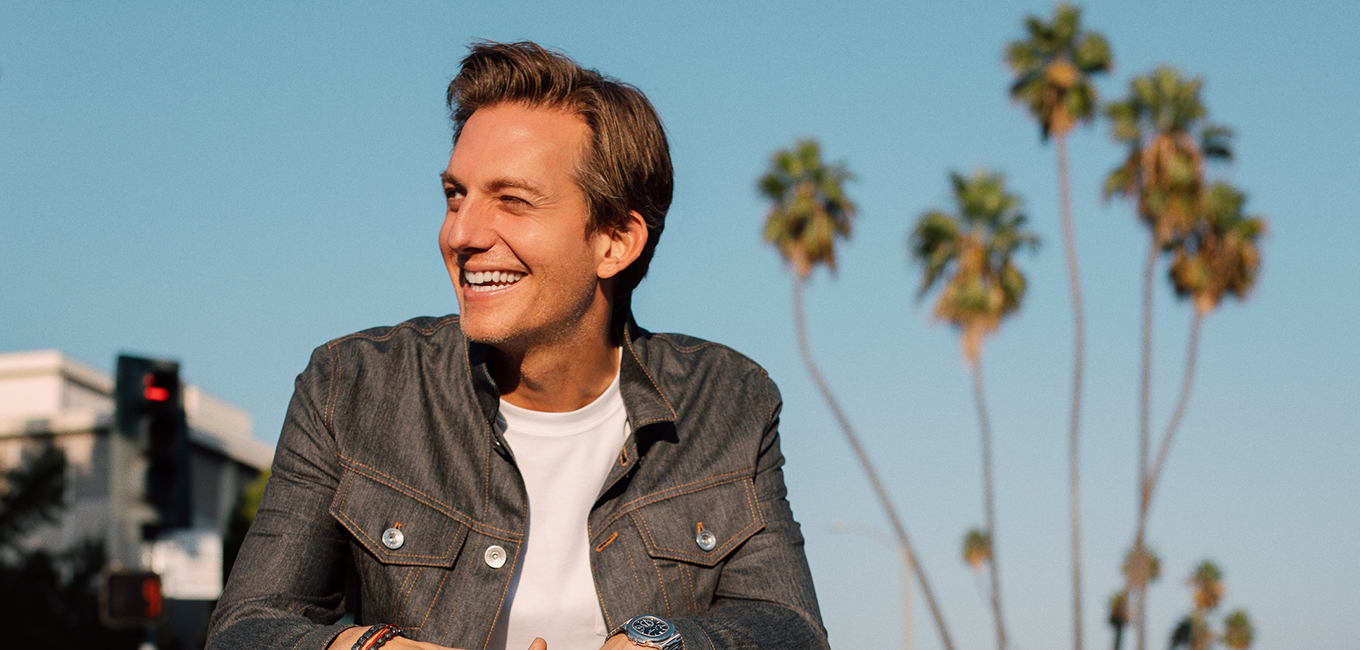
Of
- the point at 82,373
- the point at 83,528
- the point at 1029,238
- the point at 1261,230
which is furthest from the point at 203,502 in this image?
the point at 1261,230

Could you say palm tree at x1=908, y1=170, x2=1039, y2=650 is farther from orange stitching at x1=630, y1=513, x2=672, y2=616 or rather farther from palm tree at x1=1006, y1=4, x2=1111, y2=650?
orange stitching at x1=630, y1=513, x2=672, y2=616

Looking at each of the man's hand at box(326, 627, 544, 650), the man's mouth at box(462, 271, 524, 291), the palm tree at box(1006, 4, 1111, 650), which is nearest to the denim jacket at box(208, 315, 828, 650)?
the man's hand at box(326, 627, 544, 650)

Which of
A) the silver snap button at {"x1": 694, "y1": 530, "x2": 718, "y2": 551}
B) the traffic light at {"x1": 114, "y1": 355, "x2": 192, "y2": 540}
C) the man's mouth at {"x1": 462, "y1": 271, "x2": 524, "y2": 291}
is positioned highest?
the man's mouth at {"x1": 462, "y1": 271, "x2": 524, "y2": 291}

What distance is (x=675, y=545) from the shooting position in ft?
10.9

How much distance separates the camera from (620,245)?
11.3ft

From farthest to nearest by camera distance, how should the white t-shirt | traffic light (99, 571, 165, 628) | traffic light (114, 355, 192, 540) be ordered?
1. traffic light (99, 571, 165, 628)
2. traffic light (114, 355, 192, 540)
3. the white t-shirt

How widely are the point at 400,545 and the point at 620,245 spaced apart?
0.96 m

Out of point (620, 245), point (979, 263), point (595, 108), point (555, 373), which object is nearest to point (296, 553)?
point (555, 373)

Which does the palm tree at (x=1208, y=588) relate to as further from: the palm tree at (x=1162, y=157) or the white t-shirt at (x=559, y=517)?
the white t-shirt at (x=559, y=517)

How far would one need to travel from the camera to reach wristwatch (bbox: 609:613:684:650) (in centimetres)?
290

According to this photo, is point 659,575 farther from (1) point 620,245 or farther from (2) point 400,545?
(1) point 620,245

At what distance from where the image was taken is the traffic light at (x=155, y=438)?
979cm

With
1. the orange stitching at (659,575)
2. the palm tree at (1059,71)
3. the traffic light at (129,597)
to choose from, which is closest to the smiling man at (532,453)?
the orange stitching at (659,575)

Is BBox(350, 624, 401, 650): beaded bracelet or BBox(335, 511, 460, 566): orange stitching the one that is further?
BBox(335, 511, 460, 566): orange stitching
